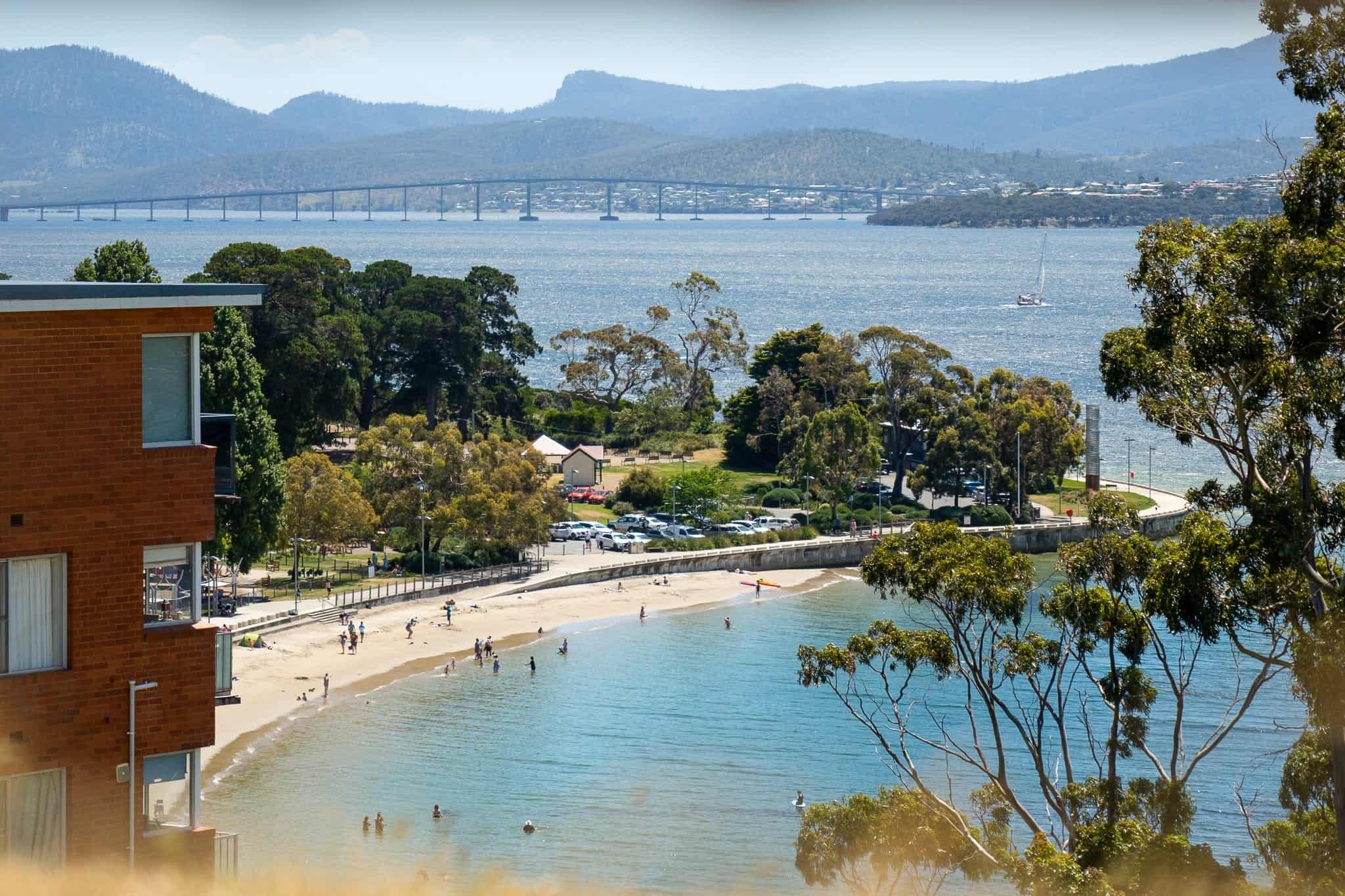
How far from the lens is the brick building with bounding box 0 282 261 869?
8531 millimetres

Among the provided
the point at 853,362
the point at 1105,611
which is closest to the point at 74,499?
the point at 1105,611

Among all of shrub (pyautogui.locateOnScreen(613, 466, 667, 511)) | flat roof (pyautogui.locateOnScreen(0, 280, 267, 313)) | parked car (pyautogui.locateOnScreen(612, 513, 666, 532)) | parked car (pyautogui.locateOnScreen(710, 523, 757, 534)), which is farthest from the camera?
shrub (pyautogui.locateOnScreen(613, 466, 667, 511))

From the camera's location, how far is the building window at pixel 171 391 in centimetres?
909

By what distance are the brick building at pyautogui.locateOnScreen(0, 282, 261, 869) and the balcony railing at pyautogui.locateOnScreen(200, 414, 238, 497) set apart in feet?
1.92

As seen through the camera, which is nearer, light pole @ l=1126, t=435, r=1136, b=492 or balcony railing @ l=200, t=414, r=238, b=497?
balcony railing @ l=200, t=414, r=238, b=497

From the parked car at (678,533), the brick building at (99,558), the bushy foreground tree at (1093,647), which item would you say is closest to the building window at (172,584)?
the brick building at (99,558)

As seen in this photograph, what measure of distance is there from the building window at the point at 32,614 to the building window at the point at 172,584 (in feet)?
1.58

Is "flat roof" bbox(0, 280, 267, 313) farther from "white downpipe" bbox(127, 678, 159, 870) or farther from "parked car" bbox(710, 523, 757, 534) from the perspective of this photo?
"parked car" bbox(710, 523, 757, 534)

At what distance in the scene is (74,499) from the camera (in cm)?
871

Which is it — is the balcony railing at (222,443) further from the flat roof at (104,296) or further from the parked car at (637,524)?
the parked car at (637,524)

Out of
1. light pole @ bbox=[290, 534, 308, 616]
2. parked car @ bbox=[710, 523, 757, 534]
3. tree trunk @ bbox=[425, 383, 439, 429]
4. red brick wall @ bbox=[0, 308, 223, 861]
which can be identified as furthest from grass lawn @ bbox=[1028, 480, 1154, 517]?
red brick wall @ bbox=[0, 308, 223, 861]

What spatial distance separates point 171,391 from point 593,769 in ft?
81.2

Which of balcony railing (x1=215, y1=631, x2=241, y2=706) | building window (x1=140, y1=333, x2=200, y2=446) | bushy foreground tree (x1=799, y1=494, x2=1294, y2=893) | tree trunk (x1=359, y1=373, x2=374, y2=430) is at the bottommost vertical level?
tree trunk (x1=359, y1=373, x2=374, y2=430)

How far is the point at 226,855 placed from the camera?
9938 mm
